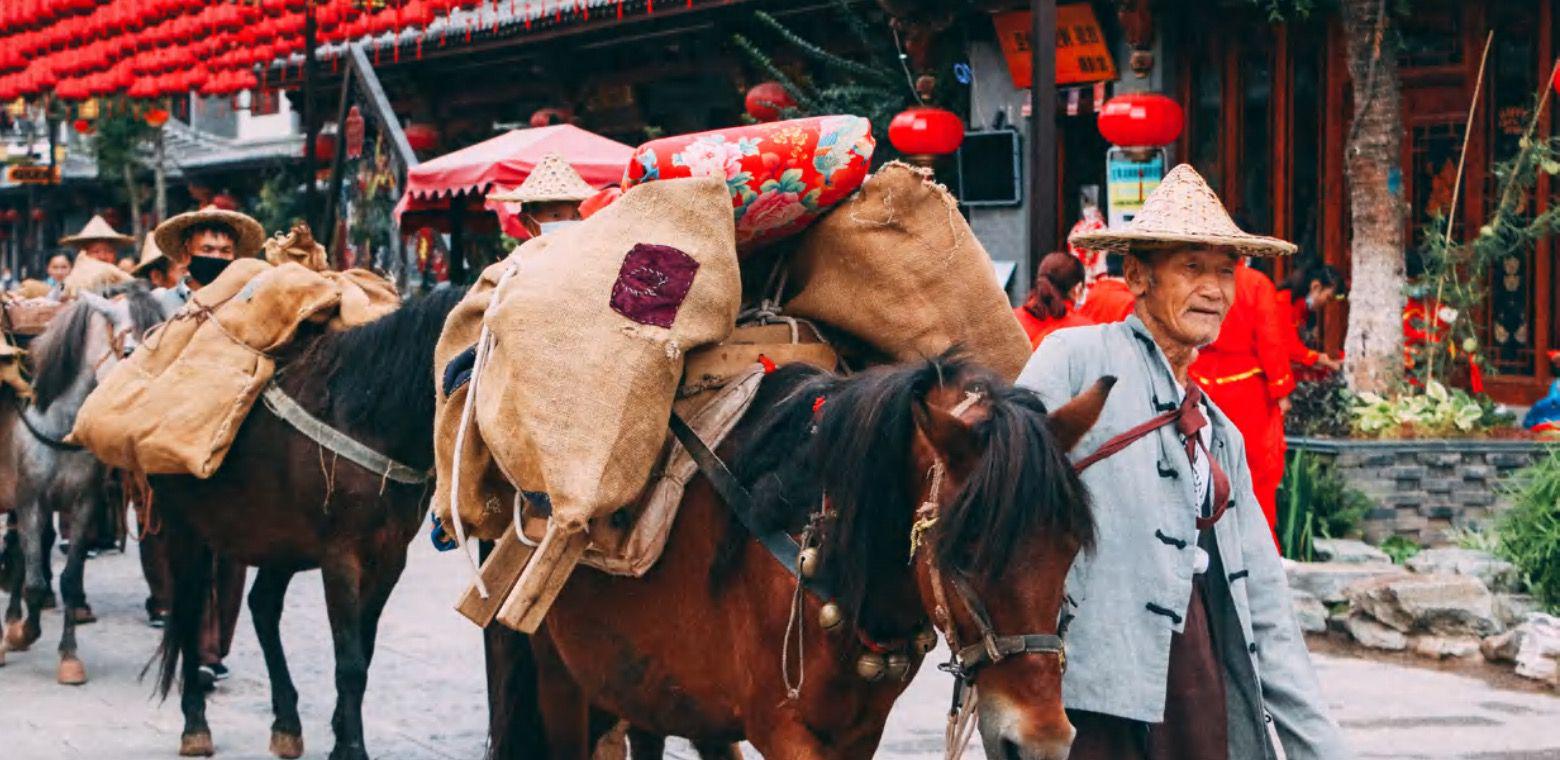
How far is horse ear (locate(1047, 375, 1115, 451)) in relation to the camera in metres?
3.57

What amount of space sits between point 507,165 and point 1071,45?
514 cm

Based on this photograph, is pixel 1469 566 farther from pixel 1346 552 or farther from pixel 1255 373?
pixel 1255 373

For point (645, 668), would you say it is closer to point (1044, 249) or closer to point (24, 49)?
point (1044, 249)

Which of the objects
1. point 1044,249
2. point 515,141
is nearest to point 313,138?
point 515,141

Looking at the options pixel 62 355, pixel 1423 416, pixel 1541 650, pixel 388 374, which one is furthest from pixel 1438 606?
pixel 62 355

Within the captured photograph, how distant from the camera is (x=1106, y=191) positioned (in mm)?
15648

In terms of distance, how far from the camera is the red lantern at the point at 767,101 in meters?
16.1

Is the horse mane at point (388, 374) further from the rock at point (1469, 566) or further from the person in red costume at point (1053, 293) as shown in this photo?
the rock at point (1469, 566)

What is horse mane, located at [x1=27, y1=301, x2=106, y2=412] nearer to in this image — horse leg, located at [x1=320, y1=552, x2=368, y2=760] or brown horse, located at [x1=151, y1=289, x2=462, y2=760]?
brown horse, located at [x1=151, y1=289, x2=462, y2=760]

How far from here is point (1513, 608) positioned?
9062mm

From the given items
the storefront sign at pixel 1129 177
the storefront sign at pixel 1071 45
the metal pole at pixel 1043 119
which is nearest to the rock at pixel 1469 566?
the metal pole at pixel 1043 119

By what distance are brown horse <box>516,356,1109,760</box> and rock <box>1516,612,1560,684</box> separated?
17.3 ft

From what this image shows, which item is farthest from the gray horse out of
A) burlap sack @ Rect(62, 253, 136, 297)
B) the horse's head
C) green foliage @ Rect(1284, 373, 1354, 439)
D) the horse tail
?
the horse's head

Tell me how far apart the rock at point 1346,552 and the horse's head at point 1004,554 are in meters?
6.91
